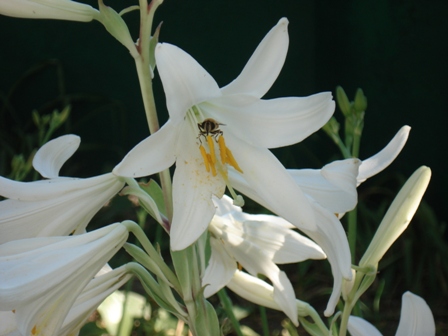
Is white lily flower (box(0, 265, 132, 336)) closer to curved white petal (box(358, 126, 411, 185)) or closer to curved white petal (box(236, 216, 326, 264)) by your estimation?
curved white petal (box(236, 216, 326, 264))

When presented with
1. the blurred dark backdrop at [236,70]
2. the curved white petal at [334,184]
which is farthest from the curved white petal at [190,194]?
the blurred dark backdrop at [236,70]

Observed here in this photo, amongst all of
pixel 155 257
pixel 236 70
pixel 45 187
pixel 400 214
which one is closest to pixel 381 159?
pixel 400 214

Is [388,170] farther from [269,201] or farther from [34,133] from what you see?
[269,201]

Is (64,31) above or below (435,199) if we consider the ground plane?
above

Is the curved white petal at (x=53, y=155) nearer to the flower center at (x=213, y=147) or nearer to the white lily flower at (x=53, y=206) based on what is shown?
the white lily flower at (x=53, y=206)

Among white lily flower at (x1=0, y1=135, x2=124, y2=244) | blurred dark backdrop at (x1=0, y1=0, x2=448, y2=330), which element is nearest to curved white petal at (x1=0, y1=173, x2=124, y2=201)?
white lily flower at (x1=0, y1=135, x2=124, y2=244)

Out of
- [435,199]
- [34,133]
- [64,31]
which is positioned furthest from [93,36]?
[435,199]
